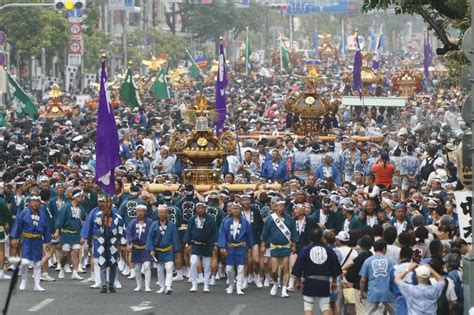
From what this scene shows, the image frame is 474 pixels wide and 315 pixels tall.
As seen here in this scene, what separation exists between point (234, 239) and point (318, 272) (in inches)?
195

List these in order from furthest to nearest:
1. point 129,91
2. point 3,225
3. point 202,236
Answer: point 129,91, point 3,225, point 202,236

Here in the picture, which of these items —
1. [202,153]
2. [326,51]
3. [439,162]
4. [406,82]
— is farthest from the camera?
[326,51]

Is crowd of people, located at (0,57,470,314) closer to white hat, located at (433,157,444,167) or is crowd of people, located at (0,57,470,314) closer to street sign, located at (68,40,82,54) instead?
white hat, located at (433,157,444,167)

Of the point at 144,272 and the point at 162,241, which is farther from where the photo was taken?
the point at 144,272

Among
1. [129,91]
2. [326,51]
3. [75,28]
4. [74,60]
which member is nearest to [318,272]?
[129,91]

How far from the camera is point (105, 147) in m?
24.3

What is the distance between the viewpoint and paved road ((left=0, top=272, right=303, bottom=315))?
2173 cm

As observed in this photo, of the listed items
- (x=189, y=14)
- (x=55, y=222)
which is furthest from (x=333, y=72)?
(x=55, y=222)

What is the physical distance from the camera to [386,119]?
53.1 m

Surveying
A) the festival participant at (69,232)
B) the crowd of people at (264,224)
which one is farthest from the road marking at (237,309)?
the festival participant at (69,232)

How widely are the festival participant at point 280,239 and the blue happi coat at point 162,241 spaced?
4.13 feet

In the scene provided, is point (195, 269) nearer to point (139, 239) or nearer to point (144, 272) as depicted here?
point (144, 272)

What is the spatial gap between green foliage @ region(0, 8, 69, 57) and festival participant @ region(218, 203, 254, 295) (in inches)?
1741

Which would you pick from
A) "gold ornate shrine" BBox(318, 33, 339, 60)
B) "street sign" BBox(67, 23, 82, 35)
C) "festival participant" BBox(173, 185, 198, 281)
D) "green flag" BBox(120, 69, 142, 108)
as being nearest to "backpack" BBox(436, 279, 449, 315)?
"festival participant" BBox(173, 185, 198, 281)
